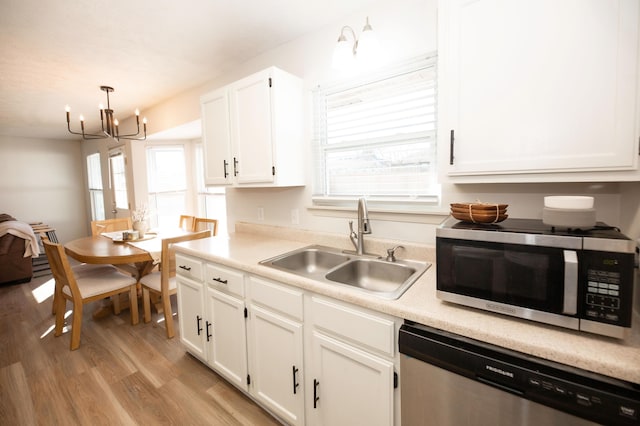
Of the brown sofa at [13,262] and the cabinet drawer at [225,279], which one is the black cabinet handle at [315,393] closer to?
the cabinet drawer at [225,279]

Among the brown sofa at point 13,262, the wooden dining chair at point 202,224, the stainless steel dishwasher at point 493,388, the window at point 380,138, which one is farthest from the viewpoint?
the brown sofa at point 13,262

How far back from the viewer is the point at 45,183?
6.14m

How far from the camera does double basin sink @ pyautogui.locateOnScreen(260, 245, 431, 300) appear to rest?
A: 5.09ft

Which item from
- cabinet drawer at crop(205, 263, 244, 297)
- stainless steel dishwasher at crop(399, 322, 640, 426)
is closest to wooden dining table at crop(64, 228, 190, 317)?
cabinet drawer at crop(205, 263, 244, 297)

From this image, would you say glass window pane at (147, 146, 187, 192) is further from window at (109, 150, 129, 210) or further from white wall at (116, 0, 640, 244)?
white wall at (116, 0, 640, 244)

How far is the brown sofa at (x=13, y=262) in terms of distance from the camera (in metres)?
3.95

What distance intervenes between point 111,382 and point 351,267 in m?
1.85

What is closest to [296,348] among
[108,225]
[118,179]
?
[108,225]

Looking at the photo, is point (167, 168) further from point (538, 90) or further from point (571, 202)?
point (571, 202)

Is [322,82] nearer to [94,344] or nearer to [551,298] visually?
[551,298]

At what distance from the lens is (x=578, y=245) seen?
833 mm

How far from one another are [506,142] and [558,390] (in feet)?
2.74

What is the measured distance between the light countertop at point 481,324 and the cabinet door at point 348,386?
232 millimetres

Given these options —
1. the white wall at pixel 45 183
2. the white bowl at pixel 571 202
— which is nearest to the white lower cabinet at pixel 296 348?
the white bowl at pixel 571 202
